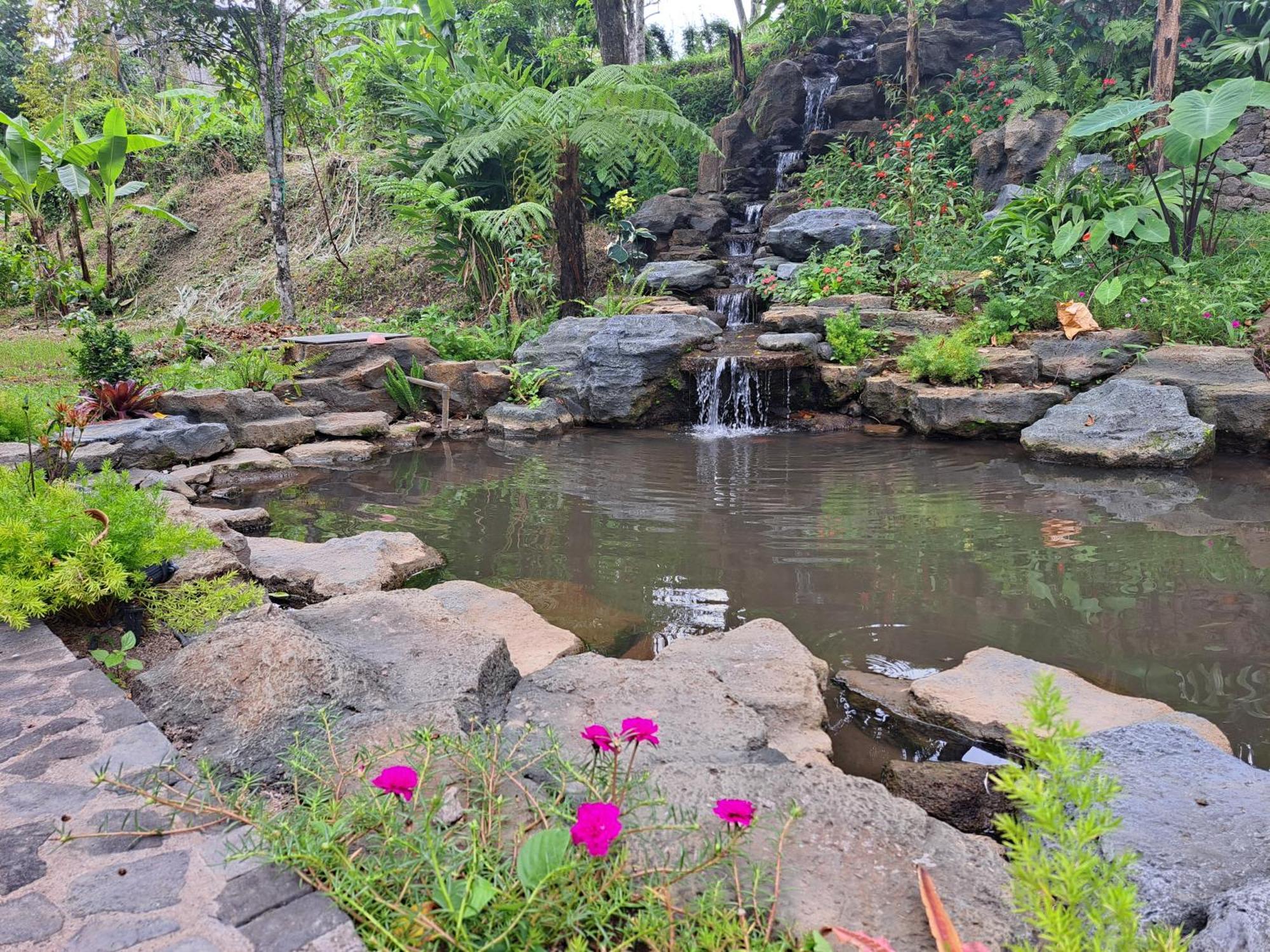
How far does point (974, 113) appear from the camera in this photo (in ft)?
45.8

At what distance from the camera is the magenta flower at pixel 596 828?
53.6 inches

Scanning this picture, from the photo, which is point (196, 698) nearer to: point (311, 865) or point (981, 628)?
point (311, 865)

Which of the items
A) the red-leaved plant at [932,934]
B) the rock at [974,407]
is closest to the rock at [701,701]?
the red-leaved plant at [932,934]

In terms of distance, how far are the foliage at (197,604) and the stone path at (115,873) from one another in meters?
0.76

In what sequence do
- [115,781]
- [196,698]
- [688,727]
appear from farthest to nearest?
1. [688,727]
2. [196,698]
3. [115,781]

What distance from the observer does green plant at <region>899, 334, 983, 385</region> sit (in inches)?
316

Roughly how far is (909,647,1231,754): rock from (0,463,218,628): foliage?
9.26ft

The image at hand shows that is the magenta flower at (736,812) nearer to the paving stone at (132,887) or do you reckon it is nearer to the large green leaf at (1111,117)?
the paving stone at (132,887)

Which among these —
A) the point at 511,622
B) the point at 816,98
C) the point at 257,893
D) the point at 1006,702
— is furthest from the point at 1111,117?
the point at 257,893

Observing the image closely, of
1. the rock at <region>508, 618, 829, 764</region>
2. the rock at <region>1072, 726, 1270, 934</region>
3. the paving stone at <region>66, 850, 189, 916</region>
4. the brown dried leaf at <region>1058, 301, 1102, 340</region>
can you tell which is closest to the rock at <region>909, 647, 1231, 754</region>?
A: the rock at <region>1072, 726, 1270, 934</region>

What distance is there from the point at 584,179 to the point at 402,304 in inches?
159

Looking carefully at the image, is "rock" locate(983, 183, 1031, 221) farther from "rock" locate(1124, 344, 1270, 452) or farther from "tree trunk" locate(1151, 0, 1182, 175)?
"rock" locate(1124, 344, 1270, 452)

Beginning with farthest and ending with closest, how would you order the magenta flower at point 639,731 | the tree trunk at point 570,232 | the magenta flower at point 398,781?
the tree trunk at point 570,232 → the magenta flower at point 639,731 → the magenta flower at point 398,781

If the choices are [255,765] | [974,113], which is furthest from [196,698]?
[974,113]
